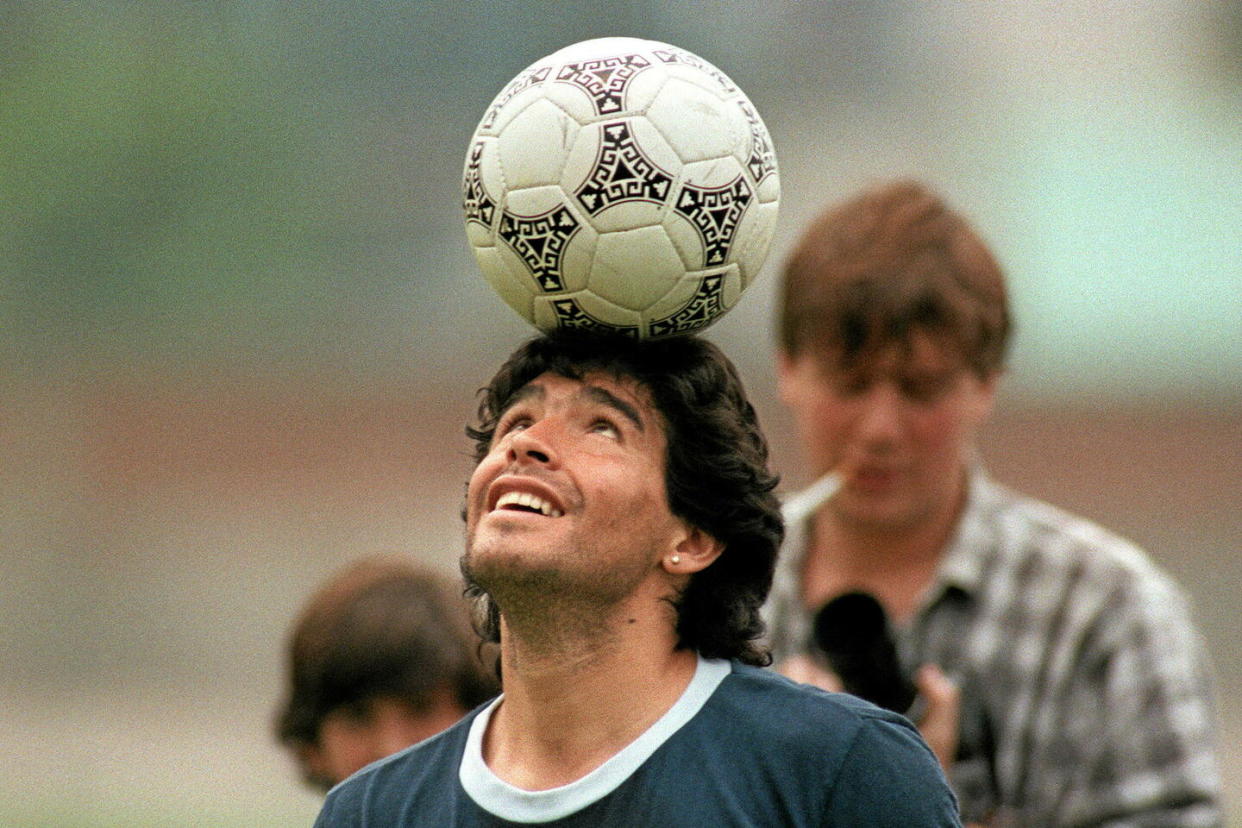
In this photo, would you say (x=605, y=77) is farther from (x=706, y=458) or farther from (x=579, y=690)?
(x=579, y=690)

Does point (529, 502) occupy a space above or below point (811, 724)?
above

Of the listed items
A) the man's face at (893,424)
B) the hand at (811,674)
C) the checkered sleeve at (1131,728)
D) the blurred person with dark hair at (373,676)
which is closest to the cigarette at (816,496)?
the man's face at (893,424)

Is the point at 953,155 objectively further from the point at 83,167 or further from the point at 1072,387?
the point at 83,167

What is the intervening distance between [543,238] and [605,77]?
333mm

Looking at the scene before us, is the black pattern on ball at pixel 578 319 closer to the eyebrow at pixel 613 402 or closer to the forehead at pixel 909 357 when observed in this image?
the eyebrow at pixel 613 402

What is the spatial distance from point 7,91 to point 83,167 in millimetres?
1049

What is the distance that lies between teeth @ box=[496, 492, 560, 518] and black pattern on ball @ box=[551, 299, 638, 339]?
0.39 m

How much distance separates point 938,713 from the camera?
514 centimetres

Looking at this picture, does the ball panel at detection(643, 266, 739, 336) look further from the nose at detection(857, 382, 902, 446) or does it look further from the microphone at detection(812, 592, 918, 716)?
the nose at detection(857, 382, 902, 446)

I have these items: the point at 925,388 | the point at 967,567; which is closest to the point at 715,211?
the point at 925,388

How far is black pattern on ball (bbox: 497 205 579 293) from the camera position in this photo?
12.6ft

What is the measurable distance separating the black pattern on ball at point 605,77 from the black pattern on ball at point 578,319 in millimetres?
383

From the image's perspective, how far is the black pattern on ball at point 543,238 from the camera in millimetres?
3846

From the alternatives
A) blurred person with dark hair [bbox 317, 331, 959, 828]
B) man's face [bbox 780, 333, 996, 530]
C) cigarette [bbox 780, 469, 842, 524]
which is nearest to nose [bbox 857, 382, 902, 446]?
man's face [bbox 780, 333, 996, 530]
